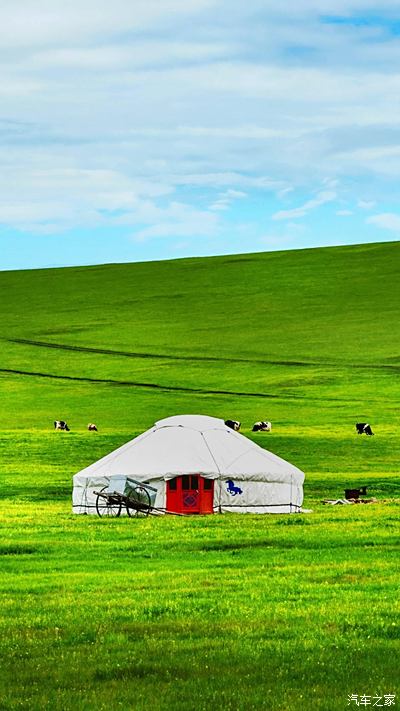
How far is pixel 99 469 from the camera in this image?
32906mm

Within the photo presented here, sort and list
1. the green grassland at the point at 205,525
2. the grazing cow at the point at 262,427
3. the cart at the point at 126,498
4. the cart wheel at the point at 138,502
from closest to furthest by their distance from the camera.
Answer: the green grassland at the point at 205,525 → the cart at the point at 126,498 → the cart wheel at the point at 138,502 → the grazing cow at the point at 262,427

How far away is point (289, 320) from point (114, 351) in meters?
18.9

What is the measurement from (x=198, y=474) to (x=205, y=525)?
413cm

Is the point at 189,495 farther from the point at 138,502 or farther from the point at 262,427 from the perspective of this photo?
the point at 262,427

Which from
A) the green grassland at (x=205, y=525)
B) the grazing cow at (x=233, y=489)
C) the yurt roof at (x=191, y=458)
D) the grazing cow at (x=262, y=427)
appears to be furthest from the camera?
the grazing cow at (x=262, y=427)

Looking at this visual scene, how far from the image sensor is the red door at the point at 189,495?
32156mm

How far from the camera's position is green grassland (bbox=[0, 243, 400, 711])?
11016 mm

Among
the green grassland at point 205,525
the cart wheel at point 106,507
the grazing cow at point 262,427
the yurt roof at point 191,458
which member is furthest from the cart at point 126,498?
the grazing cow at point 262,427

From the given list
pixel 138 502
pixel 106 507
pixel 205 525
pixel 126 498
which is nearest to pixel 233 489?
pixel 138 502

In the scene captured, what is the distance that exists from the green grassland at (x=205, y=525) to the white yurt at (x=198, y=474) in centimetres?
159

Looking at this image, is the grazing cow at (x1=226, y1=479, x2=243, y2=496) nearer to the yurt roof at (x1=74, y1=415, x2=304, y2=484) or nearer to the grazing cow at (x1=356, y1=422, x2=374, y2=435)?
the yurt roof at (x1=74, y1=415, x2=304, y2=484)

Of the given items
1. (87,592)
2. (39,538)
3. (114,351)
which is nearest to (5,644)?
(87,592)

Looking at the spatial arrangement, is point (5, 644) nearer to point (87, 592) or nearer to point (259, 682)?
point (259, 682)

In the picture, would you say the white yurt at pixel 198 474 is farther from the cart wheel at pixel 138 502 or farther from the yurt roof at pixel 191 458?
the cart wheel at pixel 138 502
